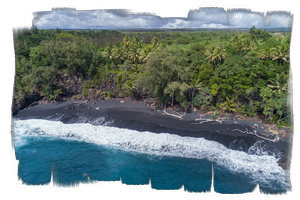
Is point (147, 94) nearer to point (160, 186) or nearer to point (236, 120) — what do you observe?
point (236, 120)

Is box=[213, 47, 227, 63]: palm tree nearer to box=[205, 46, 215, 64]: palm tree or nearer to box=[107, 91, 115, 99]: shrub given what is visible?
box=[205, 46, 215, 64]: palm tree

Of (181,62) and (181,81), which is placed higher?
(181,62)

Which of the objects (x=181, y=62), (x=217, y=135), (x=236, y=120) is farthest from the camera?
(x=181, y=62)

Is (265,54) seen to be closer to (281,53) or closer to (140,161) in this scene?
(281,53)

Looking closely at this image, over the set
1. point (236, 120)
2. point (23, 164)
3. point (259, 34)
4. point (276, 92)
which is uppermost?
point (259, 34)

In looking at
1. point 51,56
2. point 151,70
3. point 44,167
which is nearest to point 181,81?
point 151,70

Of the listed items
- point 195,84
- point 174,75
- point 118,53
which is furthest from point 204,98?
point 118,53
